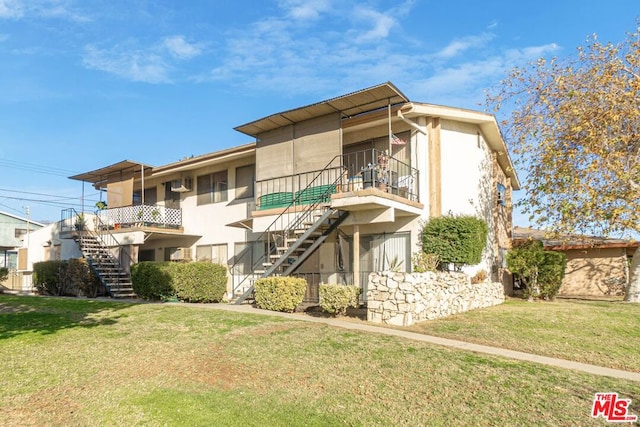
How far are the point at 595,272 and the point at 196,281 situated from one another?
17353 millimetres

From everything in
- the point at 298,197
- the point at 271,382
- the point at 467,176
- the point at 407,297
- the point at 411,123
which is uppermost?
the point at 411,123

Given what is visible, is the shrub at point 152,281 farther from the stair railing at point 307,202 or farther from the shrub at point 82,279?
the shrub at point 82,279

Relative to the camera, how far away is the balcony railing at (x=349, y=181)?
13.1m

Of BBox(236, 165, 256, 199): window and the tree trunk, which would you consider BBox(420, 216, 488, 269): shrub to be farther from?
BBox(236, 165, 256, 199): window

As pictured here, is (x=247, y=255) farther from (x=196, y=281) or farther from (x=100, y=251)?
(x=100, y=251)

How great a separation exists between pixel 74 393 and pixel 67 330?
4331 mm

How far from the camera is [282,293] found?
490 inches

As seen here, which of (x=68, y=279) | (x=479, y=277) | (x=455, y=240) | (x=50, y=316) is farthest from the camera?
(x=68, y=279)

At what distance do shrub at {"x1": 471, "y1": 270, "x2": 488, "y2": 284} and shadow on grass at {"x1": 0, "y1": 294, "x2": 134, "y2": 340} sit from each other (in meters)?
10.8

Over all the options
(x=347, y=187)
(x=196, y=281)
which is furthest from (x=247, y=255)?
Answer: (x=347, y=187)

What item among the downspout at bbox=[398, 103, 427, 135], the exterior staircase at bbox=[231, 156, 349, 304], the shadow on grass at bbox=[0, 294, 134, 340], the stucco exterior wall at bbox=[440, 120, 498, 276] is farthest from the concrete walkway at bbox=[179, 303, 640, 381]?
the downspout at bbox=[398, 103, 427, 135]

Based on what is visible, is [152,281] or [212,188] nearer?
[152,281]

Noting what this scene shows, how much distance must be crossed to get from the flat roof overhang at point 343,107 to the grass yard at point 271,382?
6845 millimetres

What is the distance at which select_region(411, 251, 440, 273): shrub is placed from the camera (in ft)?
41.3
